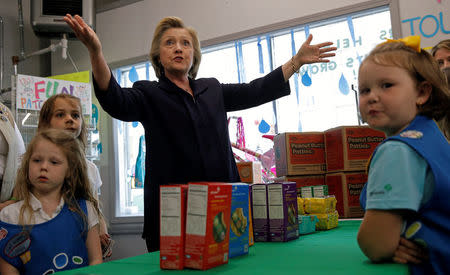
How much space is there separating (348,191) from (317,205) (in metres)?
0.53

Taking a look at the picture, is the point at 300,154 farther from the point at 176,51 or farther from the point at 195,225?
the point at 195,225

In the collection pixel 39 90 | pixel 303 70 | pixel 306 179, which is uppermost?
pixel 303 70

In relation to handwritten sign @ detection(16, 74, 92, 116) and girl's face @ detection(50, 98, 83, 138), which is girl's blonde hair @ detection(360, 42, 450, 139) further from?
handwritten sign @ detection(16, 74, 92, 116)

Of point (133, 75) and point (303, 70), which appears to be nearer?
point (303, 70)

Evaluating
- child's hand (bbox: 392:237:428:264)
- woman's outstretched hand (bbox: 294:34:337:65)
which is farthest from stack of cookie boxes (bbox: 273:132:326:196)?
child's hand (bbox: 392:237:428:264)

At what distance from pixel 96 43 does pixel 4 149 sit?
85 cm

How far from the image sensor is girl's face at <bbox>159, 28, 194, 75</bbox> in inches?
63.4

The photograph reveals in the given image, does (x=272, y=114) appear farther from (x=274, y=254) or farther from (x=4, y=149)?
(x=274, y=254)

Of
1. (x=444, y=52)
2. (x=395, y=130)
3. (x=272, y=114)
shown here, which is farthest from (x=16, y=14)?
(x=395, y=130)

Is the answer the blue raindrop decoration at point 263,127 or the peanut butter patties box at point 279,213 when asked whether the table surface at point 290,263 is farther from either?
the blue raindrop decoration at point 263,127

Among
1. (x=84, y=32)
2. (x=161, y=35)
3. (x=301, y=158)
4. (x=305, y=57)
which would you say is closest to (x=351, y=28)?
(x=301, y=158)

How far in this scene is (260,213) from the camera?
1327 millimetres

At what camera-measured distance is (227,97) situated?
1.75m

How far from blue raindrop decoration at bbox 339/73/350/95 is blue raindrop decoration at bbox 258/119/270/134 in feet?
2.29
